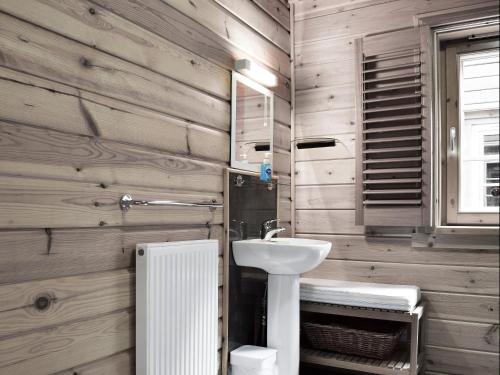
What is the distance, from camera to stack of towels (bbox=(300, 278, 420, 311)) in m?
2.09

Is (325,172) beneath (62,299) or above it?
above

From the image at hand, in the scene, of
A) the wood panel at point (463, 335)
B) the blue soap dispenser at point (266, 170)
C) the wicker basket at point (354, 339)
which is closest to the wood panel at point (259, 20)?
the blue soap dispenser at point (266, 170)

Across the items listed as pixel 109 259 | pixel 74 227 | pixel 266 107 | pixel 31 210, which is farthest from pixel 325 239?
pixel 31 210

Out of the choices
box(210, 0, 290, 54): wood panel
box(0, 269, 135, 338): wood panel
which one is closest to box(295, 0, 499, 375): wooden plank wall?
box(210, 0, 290, 54): wood panel

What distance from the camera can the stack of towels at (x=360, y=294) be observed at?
82.3 inches

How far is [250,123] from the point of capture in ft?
8.38

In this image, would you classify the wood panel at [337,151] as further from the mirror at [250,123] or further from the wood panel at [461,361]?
the wood panel at [461,361]

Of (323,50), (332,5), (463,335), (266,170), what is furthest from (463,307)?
(323,50)

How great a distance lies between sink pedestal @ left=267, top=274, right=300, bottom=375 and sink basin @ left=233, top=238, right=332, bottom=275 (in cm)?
6

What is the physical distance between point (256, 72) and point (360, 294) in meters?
1.19

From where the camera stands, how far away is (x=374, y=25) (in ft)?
7.09

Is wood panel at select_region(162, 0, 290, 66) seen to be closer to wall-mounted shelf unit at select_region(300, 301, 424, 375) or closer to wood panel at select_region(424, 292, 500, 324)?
wall-mounted shelf unit at select_region(300, 301, 424, 375)

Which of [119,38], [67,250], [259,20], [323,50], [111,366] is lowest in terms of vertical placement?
[111,366]

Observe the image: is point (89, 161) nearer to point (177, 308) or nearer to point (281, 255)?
point (177, 308)
